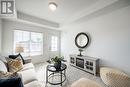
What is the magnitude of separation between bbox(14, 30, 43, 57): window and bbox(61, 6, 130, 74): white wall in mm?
2792

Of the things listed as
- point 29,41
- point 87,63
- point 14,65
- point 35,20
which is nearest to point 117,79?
point 87,63

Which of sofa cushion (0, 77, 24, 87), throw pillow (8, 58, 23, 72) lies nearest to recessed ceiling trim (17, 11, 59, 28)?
throw pillow (8, 58, 23, 72)

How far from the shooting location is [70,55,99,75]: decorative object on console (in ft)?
10.4

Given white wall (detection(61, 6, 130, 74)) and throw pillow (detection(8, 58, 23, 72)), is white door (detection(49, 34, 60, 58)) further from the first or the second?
throw pillow (detection(8, 58, 23, 72))

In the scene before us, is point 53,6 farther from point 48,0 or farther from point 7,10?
point 7,10

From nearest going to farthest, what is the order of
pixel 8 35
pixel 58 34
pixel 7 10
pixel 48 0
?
pixel 48 0 < pixel 7 10 < pixel 8 35 < pixel 58 34

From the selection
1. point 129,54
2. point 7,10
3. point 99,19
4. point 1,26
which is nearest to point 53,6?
point 7,10

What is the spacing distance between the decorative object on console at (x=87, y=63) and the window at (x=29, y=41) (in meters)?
2.28

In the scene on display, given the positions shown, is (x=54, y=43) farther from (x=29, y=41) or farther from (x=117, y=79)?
(x=117, y=79)

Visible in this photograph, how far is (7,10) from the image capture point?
274 centimetres

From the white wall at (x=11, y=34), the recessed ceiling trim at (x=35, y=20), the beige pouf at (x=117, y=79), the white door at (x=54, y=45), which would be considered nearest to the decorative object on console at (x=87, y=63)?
the beige pouf at (x=117, y=79)

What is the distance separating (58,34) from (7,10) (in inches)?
145

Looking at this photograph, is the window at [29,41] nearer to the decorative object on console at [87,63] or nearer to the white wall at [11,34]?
the white wall at [11,34]

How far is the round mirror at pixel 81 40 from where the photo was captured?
401 cm
